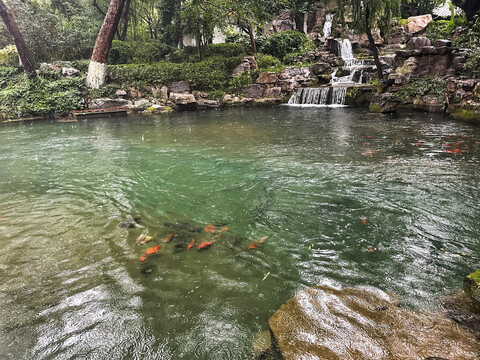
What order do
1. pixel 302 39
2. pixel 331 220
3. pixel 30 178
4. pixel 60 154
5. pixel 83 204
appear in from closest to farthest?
pixel 331 220
pixel 83 204
pixel 30 178
pixel 60 154
pixel 302 39

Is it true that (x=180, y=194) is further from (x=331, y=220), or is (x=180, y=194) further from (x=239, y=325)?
(x=239, y=325)

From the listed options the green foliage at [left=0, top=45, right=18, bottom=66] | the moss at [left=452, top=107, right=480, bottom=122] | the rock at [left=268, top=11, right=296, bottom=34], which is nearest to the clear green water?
the moss at [left=452, top=107, right=480, bottom=122]

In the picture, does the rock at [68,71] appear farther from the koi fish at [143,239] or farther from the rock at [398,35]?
the rock at [398,35]

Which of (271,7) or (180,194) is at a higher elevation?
(271,7)

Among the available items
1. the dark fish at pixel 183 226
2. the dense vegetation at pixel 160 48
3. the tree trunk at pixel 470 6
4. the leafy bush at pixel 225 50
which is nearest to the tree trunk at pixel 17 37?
the dense vegetation at pixel 160 48

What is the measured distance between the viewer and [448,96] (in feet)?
36.8

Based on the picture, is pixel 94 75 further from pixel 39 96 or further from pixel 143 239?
pixel 143 239

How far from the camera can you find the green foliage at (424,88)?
1151 centimetres

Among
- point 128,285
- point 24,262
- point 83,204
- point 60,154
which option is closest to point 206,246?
→ point 128,285

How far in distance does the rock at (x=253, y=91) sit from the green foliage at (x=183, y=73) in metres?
1.81

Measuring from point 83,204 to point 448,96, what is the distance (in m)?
13.7

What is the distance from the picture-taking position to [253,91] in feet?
63.5

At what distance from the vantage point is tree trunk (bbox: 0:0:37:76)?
637 inches

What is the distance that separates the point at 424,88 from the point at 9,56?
89.6 feet
